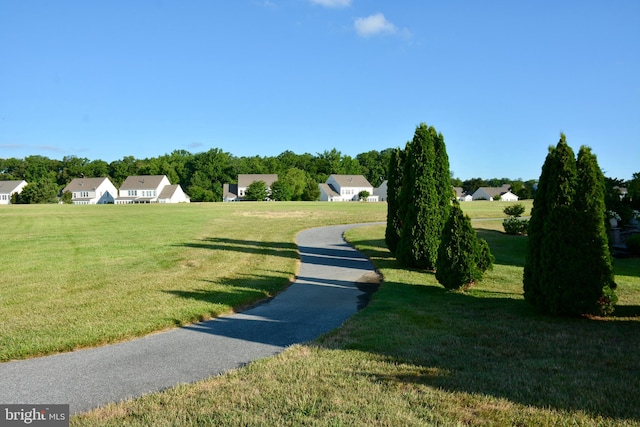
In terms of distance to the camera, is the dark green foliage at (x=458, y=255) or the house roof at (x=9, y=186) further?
the house roof at (x=9, y=186)

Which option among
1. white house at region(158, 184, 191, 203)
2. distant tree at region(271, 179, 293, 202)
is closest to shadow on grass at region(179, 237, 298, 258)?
distant tree at region(271, 179, 293, 202)

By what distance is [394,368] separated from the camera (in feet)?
17.2

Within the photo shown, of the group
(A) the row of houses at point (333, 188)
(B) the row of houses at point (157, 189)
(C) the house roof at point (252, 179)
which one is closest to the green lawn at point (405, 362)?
(B) the row of houses at point (157, 189)

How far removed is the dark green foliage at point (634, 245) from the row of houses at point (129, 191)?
321 ft

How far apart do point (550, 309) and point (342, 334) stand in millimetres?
3890

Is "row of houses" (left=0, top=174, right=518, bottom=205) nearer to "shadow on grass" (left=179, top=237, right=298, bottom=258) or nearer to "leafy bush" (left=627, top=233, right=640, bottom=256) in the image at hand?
"shadow on grass" (left=179, top=237, right=298, bottom=258)

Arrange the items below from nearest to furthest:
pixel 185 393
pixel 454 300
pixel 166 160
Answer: pixel 185 393 < pixel 454 300 < pixel 166 160

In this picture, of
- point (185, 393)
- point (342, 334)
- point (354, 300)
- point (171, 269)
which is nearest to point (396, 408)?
point (185, 393)

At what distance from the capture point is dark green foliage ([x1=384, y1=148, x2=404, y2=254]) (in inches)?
671

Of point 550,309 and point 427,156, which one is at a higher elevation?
point 427,156

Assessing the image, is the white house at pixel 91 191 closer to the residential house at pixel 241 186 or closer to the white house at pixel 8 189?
the white house at pixel 8 189

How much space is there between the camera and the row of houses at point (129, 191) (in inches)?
4131

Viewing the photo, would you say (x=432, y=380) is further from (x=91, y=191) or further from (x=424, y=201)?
(x=91, y=191)

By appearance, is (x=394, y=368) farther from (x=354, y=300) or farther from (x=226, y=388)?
(x=354, y=300)
